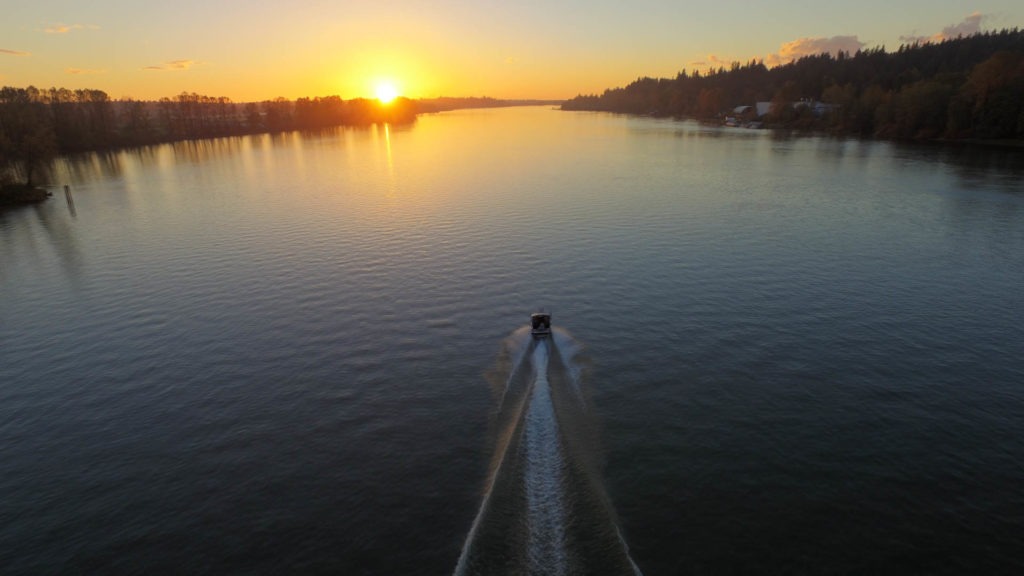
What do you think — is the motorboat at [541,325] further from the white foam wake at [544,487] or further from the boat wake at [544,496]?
the white foam wake at [544,487]

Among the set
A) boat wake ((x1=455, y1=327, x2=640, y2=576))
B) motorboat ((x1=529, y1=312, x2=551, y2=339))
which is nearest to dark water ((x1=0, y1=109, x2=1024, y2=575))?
boat wake ((x1=455, y1=327, x2=640, y2=576))

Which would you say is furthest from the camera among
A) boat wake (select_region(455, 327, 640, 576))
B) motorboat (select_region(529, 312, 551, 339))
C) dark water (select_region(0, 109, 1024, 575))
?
motorboat (select_region(529, 312, 551, 339))

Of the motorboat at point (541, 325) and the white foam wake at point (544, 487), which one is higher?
the motorboat at point (541, 325)

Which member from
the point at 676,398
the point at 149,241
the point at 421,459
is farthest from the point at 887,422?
the point at 149,241

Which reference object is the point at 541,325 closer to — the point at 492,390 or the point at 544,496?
the point at 492,390

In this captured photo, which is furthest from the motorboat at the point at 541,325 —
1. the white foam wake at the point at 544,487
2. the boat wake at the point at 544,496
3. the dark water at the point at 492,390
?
the white foam wake at the point at 544,487

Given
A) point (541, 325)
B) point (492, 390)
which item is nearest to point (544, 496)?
point (492, 390)

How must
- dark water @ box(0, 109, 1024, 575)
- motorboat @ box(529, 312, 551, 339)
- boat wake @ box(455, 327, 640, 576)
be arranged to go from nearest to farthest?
boat wake @ box(455, 327, 640, 576), dark water @ box(0, 109, 1024, 575), motorboat @ box(529, 312, 551, 339)

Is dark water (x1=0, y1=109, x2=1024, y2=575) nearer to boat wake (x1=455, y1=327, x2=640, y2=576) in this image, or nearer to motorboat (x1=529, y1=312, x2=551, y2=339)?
boat wake (x1=455, y1=327, x2=640, y2=576)
